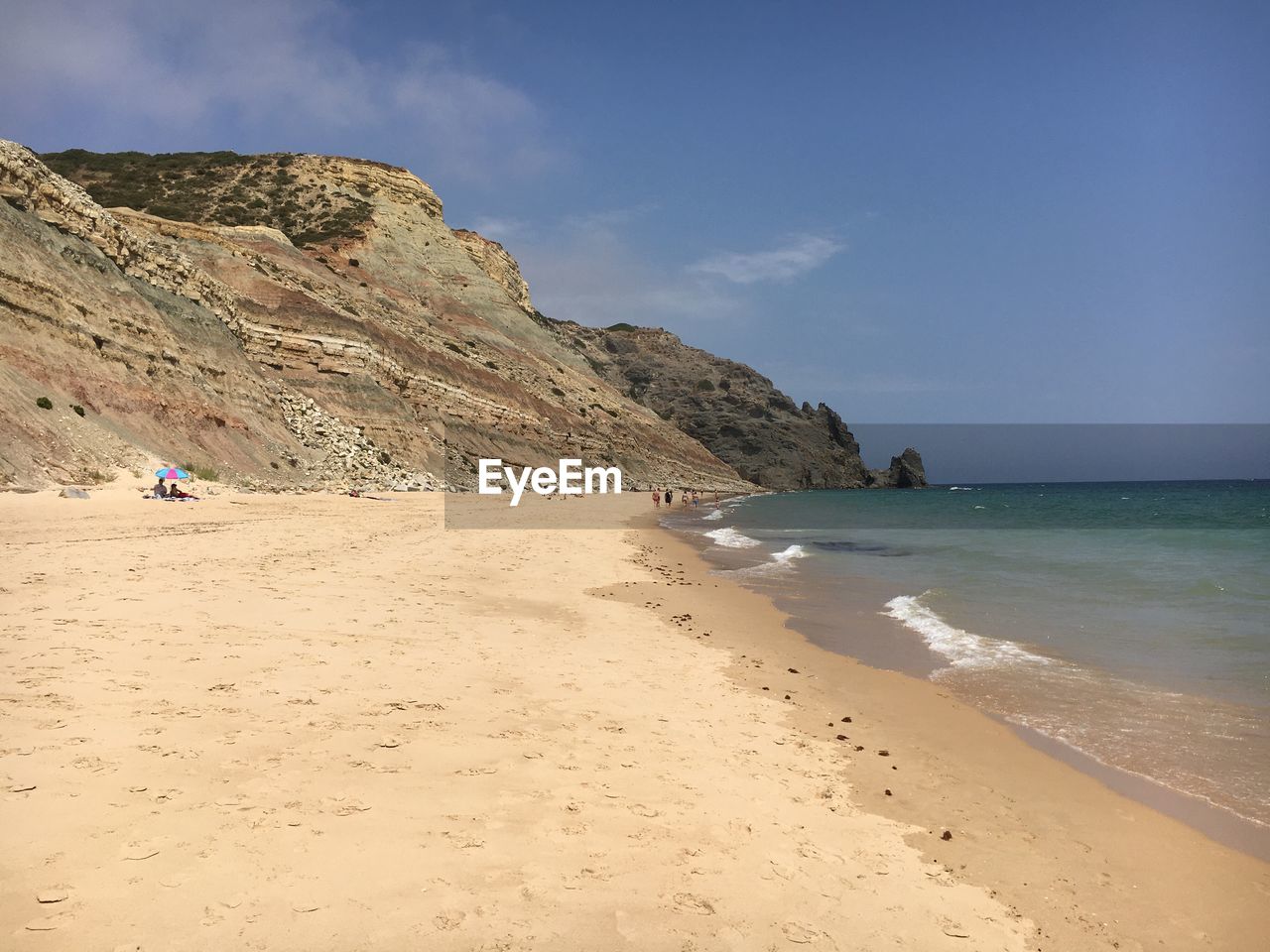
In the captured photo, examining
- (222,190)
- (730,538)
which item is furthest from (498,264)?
(730,538)

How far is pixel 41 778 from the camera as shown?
12.7 feet

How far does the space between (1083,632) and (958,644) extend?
2475 millimetres

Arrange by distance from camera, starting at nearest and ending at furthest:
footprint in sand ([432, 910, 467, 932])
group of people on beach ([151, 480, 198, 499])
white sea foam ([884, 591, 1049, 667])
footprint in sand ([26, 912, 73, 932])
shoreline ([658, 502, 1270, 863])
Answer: footprint in sand ([26, 912, 73, 932]) → footprint in sand ([432, 910, 467, 932]) → shoreline ([658, 502, 1270, 863]) → white sea foam ([884, 591, 1049, 667]) → group of people on beach ([151, 480, 198, 499])

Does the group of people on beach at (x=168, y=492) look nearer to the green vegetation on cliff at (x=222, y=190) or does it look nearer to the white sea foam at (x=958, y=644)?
the white sea foam at (x=958, y=644)

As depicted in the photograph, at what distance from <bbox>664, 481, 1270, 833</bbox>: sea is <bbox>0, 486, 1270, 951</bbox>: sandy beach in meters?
0.99

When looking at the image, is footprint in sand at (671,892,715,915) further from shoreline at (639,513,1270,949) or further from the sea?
the sea

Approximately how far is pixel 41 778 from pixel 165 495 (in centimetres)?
1862

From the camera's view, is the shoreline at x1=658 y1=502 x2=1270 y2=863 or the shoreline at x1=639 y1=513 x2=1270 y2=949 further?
the shoreline at x1=658 y1=502 x2=1270 y2=863

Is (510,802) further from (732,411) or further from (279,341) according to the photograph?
(732,411)

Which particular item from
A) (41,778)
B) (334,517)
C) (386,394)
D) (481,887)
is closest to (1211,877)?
(481,887)

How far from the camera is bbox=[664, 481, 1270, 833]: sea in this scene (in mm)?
6711

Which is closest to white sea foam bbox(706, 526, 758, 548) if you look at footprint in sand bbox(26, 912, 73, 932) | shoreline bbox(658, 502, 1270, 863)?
shoreline bbox(658, 502, 1270, 863)

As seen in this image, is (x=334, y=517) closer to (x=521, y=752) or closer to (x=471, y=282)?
(x=521, y=752)

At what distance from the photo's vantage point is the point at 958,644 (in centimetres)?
1079
